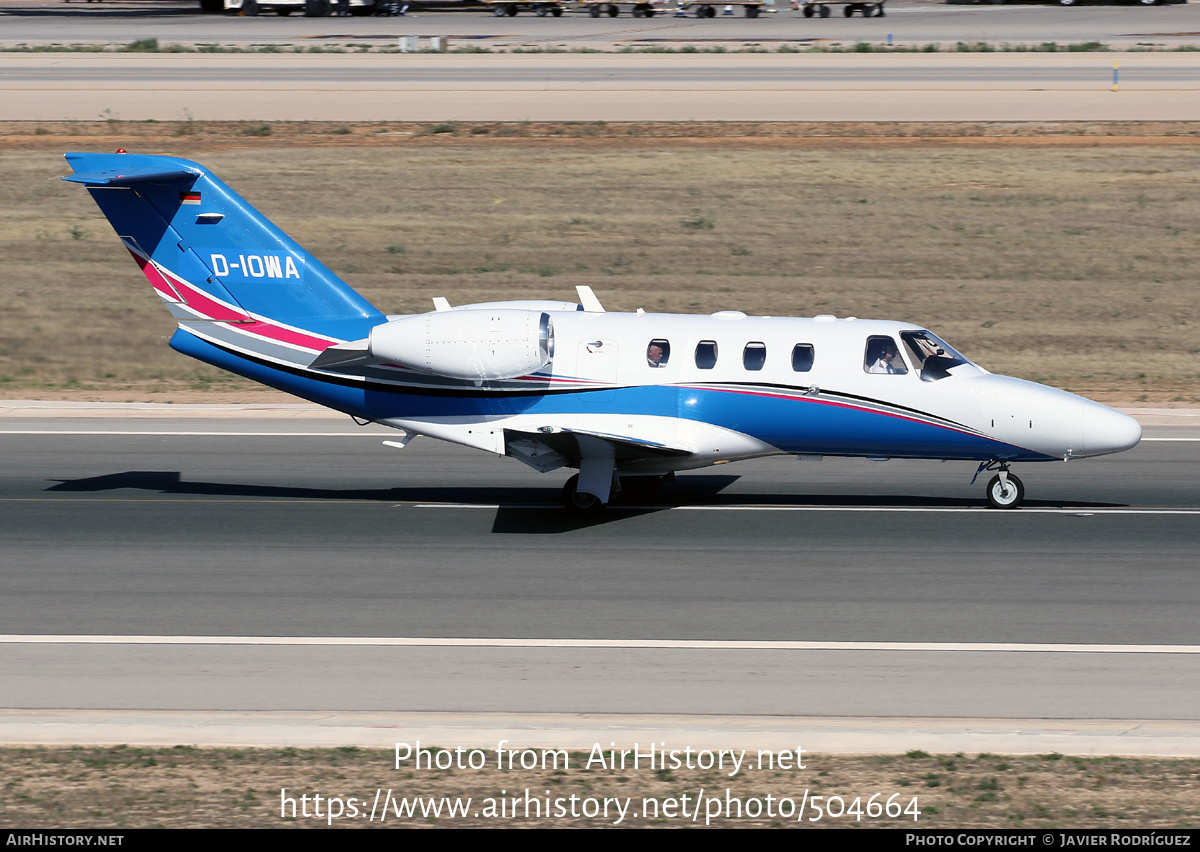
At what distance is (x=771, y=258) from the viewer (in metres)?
38.4

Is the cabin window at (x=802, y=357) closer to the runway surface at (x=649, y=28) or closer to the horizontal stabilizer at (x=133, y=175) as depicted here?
the horizontal stabilizer at (x=133, y=175)

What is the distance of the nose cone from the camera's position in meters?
19.4

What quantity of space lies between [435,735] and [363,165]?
1434 inches

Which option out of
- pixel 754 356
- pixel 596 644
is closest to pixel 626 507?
pixel 754 356

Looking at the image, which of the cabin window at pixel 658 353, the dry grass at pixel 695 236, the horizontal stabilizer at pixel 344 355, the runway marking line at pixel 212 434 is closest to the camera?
the cabin window at pixel 658 353

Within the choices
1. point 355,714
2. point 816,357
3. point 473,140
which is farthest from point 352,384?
point 473,140

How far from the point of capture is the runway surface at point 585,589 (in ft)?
46.0

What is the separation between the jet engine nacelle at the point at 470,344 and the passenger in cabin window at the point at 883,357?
4361 millimetres

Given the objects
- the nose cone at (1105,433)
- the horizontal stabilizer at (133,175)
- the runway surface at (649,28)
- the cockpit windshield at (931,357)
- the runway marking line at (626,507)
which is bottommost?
the runway marking line at (626,507)

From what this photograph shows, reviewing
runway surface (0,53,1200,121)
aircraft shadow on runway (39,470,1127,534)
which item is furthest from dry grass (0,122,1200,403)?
aircraft shadow on runway (39,470,1127,534)

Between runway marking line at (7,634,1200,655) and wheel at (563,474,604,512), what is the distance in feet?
15.8

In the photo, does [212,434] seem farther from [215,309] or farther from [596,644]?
Answer: [596,644]

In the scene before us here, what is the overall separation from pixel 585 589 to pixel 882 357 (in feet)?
18.1

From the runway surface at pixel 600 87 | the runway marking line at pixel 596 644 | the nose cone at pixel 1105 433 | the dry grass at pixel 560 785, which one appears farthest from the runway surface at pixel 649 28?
the dry grass at pixel 560 785
